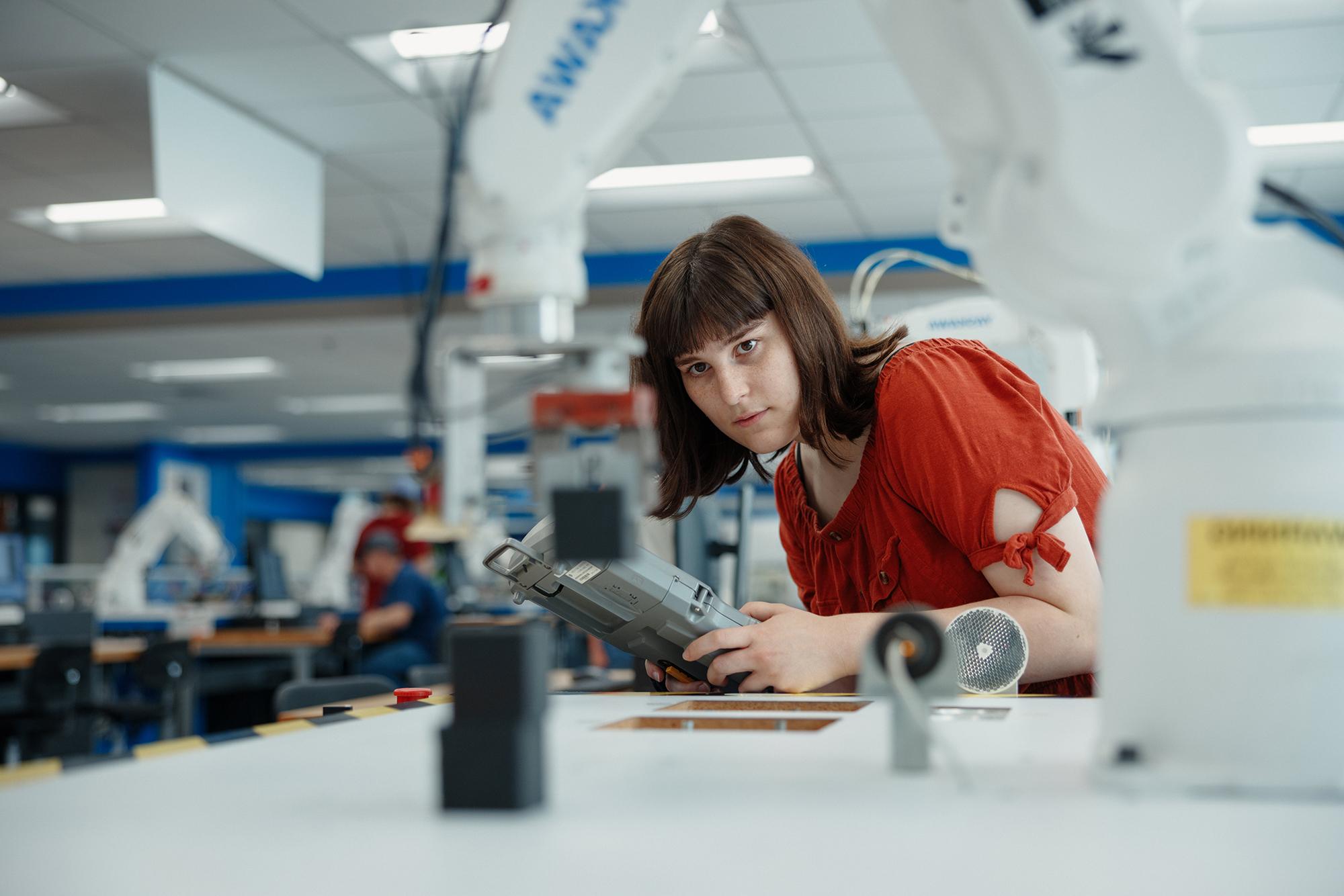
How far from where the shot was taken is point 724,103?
481 cm

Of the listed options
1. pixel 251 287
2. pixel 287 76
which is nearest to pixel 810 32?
pixel 287 76

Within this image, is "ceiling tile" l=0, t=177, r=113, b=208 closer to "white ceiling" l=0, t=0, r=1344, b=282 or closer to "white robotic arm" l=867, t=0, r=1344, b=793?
"white ceiling" l=0, t=0, r=1344, b=282

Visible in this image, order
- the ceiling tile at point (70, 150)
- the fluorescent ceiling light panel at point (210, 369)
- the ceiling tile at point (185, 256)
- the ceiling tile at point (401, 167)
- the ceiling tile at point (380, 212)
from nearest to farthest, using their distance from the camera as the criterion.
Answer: the ceiling tile at point (70, 150), the ceiling tile at point (401, 167), the ceiling tile at point (380, 212), the ceiling tile at point (185, 256), the fluorescent ceiling light panel at point (210, 369)

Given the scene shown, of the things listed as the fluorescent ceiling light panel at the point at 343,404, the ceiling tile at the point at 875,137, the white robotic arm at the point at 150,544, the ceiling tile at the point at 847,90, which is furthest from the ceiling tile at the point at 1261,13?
the fluorescent ceiling light panel at the point at 343,404

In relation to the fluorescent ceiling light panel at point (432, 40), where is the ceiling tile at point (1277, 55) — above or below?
below

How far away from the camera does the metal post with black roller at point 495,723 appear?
0.66 metres

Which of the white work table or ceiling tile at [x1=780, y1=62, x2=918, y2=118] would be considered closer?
the white work table

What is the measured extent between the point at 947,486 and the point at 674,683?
44 centimetres

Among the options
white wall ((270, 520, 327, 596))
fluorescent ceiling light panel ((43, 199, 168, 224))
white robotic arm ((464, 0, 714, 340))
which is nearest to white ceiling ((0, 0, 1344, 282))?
fluorescent ceiling light panel ((43, 199, 168, 224))

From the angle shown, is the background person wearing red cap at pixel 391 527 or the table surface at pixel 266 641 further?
the background person wearing red cap at pixel 391 527

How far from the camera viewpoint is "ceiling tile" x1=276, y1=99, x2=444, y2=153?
4.92m

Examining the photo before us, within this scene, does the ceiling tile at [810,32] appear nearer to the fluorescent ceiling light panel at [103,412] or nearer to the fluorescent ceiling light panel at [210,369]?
the fluorescent ceiling light panel at [210,369]

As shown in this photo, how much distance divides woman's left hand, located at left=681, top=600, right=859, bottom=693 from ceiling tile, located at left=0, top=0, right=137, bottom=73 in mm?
3813

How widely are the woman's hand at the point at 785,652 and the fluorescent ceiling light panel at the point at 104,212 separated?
5472 millimetres
